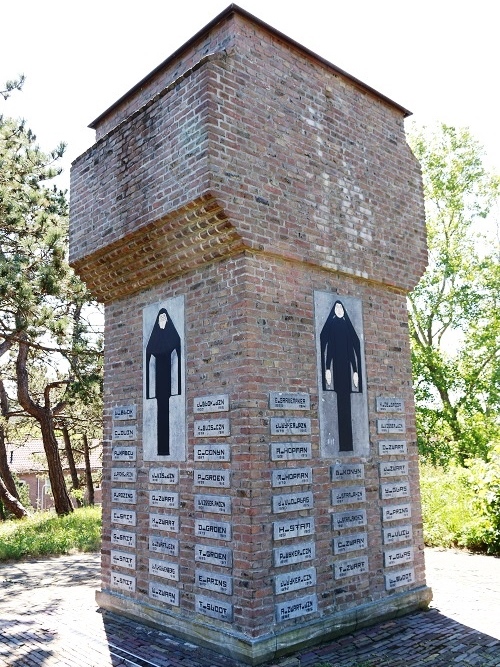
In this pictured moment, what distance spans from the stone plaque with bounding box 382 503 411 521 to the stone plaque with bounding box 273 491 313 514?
1330 mm

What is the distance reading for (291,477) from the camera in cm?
603

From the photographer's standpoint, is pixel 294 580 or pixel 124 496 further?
pixel 124 496

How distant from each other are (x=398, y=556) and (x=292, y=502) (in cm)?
199

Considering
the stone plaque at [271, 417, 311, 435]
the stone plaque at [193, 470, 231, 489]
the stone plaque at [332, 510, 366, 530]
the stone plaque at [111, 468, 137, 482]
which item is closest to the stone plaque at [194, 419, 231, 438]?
the stone plaque at [193, 470, 231, 489]

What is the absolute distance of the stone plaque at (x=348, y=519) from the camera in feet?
21.1

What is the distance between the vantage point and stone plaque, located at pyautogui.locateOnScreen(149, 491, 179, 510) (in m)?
6.51

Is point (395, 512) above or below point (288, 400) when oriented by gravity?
below

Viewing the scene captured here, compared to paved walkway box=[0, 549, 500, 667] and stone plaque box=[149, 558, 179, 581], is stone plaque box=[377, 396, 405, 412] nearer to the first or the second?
paved walkway box=[0, 549, 500, 667]

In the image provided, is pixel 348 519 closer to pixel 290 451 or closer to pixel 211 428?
pixel 290 451

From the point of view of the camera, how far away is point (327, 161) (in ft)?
23.5

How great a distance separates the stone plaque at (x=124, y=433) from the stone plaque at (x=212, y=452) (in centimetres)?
129

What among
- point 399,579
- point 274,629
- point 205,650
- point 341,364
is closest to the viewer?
point 274,629

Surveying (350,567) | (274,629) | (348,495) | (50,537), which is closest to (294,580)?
(274,629)

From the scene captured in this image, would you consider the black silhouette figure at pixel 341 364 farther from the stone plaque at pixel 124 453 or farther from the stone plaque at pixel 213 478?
the stone plaque at pixel 124 453
